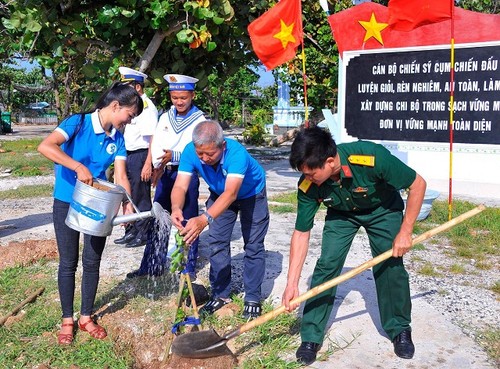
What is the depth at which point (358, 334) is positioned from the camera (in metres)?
3.69

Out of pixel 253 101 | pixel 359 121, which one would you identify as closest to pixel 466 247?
pixel 359 121

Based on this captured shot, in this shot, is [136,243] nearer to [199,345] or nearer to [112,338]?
[112,338]

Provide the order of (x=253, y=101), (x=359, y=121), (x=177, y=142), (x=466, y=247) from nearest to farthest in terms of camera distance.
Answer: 1. (x=177, y=142)
2. (x=466, y=247)
3. (x=359, y=121)
4. (x=253, y=101)

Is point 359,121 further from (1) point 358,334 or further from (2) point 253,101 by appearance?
(2) point 253,101

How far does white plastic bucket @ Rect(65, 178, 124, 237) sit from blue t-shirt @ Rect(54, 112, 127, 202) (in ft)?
0.73

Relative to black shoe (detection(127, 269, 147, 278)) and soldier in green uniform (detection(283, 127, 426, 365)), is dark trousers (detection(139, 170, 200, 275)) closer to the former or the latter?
black shoe (detection(127, 269, 147, 278))

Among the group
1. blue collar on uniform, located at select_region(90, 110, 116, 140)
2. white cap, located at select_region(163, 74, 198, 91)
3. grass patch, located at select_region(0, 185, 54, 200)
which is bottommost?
grass patch, located at select_region(0, 185, 54, 200)

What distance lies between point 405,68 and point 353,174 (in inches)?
224

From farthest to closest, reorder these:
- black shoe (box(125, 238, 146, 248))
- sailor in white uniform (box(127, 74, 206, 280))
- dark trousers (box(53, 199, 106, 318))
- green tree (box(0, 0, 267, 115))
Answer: green tree (box(0, 0, 267, 115))
black shoe (box(125, 238, 146, 248))
sailor in white uniform (box(127, 74, 206, 280))
dark trousers (box(53, 199, 106, 318))

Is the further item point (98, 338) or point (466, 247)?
point (466, 247)

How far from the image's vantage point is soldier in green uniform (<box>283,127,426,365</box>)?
290 centimetres

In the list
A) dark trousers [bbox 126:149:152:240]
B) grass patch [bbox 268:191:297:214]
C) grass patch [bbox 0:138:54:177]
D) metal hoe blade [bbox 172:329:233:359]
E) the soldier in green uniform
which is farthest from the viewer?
grass patch [bbox 0:138:54:177]

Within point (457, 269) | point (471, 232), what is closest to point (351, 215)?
point (457, 269)

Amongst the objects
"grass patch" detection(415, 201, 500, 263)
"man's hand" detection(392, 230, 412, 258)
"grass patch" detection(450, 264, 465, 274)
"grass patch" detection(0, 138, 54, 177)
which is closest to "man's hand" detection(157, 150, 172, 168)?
"man's hand" detection(392, 230, 412, 258)
